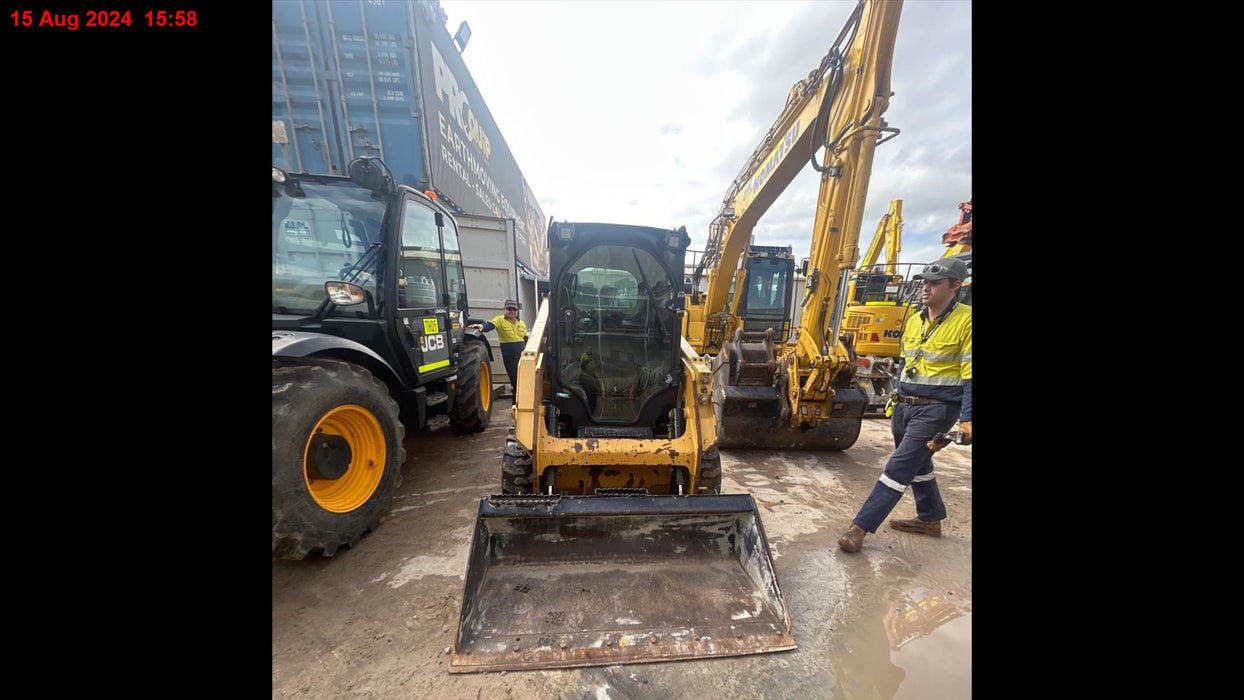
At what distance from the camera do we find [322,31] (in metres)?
4.89

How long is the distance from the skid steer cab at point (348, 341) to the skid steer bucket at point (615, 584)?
3.23 feet

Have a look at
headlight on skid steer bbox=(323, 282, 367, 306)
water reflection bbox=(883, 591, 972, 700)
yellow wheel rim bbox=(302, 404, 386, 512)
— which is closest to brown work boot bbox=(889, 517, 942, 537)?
water reflection bbox=(883, 591, 972, 700)

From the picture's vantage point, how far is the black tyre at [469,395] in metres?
4.37

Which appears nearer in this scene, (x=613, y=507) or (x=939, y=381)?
(x=613, y=507)

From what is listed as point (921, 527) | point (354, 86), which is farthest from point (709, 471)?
point (354, 86)

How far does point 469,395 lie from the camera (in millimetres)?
4453

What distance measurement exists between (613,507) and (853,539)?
5.95ft

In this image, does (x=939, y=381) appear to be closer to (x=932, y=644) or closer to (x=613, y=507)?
(x=932, y=644)

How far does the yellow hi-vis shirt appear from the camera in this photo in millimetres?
5778

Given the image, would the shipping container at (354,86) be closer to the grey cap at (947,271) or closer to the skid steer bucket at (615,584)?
the skid steer bucket at (615,584)

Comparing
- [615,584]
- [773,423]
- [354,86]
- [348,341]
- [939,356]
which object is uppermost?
[354,86]

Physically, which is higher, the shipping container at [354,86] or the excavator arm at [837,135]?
the shipping container at [354,86]

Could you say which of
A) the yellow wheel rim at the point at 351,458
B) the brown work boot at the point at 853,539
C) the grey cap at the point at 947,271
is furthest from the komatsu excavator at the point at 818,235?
the yellow wheel rim at the point at 351,458

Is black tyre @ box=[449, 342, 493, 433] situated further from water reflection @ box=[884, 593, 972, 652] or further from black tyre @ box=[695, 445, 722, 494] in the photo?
water reflection @ box=[884, 593, 972, 652]
